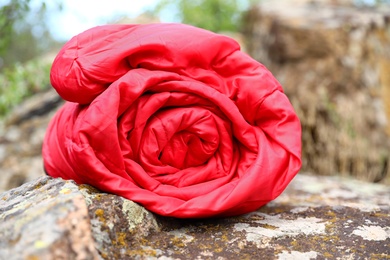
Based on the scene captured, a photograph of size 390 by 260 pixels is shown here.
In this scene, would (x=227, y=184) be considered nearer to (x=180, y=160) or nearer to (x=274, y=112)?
(x=180, y=160)

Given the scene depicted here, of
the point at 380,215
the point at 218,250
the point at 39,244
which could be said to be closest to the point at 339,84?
the point at 380,215

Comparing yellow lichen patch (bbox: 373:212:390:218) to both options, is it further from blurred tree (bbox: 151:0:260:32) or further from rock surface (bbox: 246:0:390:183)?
blurred tree (bbox: 151:0:260:32)

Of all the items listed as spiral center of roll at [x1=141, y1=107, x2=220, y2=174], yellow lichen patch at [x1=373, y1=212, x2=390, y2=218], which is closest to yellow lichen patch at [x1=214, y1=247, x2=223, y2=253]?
spiral center of roll at [x1=141, y1=107, x2=220, y2=174]

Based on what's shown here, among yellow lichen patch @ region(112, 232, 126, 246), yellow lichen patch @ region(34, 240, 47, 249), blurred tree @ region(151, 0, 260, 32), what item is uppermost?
blurred tree @ region(151, 0, 260, 32)

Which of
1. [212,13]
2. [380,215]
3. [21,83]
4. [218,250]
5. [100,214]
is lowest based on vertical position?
[380,215]

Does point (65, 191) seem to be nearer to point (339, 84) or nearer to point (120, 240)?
point (120, 240)

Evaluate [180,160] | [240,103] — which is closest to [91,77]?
[180,160]
